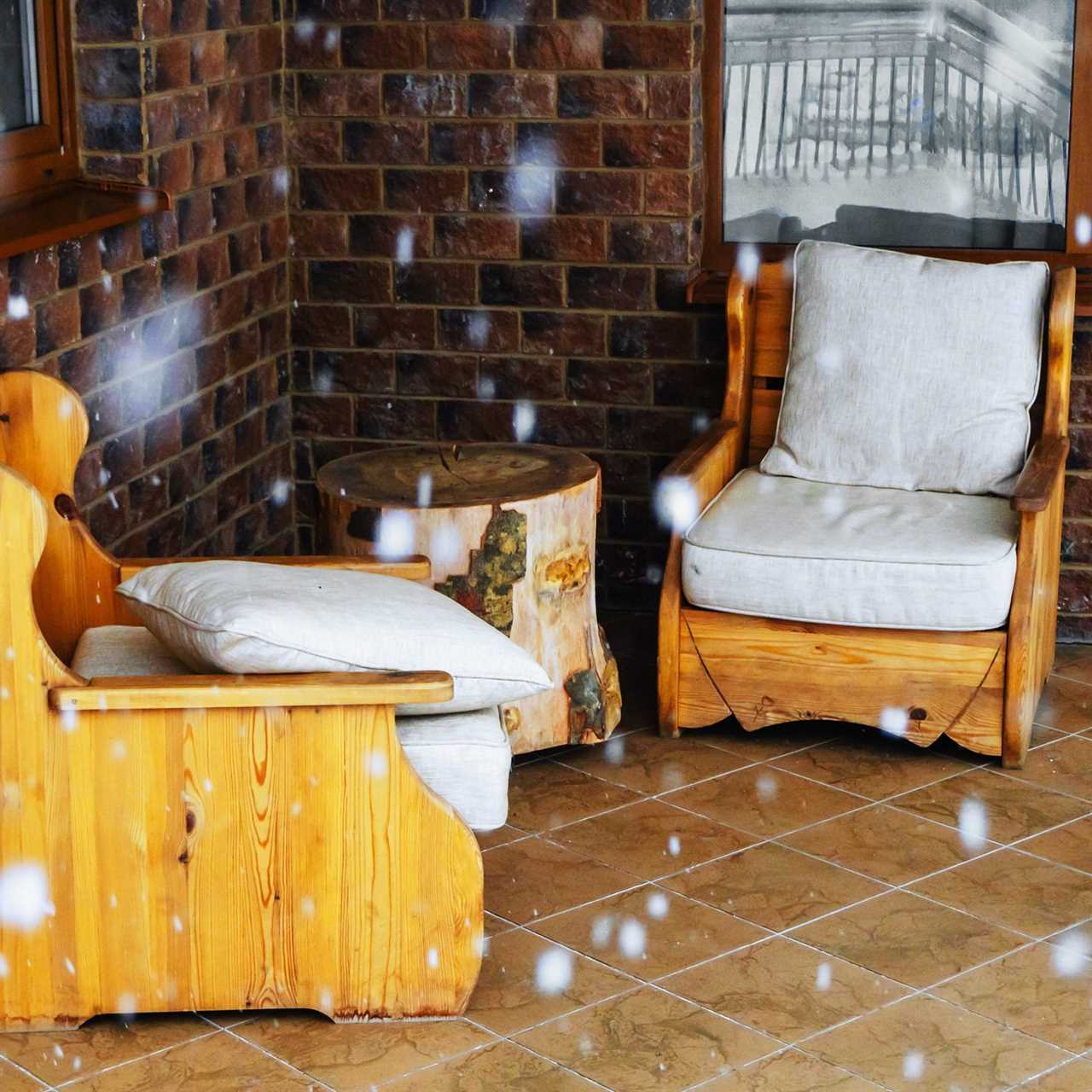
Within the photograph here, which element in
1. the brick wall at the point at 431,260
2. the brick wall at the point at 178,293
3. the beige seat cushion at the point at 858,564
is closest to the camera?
the beige seat cushion at the point at 858,564

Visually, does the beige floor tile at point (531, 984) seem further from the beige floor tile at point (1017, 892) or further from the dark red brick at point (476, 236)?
the dark red brick at point (476, 236)

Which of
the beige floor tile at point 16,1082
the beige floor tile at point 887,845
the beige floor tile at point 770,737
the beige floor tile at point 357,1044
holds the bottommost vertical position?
the beige floor tile at point 770,737

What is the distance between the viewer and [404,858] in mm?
2490

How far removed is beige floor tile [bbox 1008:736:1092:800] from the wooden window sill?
2.03 m

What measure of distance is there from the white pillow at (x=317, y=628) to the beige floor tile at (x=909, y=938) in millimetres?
647

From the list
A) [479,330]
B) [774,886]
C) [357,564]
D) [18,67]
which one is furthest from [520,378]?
[774,886]

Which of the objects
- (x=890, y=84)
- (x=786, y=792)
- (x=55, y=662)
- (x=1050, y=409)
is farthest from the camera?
(x=890, y=84)

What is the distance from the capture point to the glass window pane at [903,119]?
4.13 m

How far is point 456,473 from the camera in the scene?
3.45 meters

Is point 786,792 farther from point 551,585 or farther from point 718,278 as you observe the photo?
point 718,278

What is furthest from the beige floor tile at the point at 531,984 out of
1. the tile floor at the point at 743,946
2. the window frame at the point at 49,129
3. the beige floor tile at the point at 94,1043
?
the window frame at the point at 49,129

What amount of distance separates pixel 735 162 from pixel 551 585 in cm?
142

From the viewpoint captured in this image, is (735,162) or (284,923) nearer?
(284,923)

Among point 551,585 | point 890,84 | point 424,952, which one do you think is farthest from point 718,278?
point 424,952
